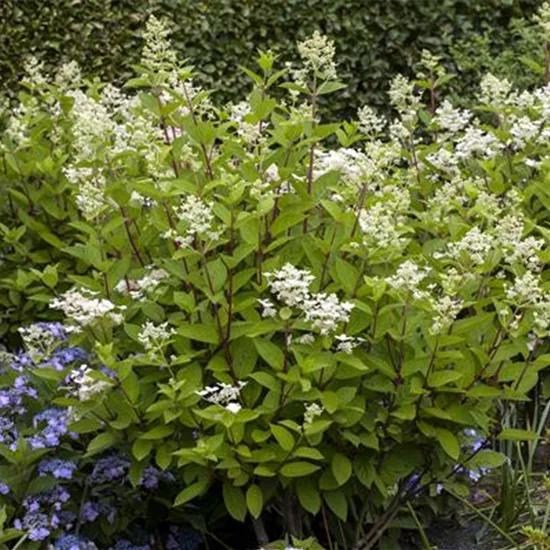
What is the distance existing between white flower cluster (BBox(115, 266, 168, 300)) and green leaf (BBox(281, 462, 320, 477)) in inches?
23.2

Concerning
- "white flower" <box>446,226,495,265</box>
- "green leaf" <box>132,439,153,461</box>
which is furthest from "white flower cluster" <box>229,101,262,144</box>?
"green leaf" <box>132,439,153,461</box>

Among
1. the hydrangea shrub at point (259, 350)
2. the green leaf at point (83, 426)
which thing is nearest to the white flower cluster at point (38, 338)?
the hydrangea shrub at point (259, 350)

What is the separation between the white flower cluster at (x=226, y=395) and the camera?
2.67 m

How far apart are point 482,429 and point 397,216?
0.63m

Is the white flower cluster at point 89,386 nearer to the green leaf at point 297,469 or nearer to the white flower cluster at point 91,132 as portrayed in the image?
the green leaf at point 297,469

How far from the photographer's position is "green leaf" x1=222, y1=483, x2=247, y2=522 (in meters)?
2.90

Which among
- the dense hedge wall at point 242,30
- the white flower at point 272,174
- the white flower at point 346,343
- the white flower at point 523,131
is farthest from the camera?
the dense hedge wall at point 242,30

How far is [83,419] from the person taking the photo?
2.94 meters

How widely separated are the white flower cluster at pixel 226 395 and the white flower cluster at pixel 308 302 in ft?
0.70

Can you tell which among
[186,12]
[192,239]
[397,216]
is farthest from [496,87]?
[186,12]

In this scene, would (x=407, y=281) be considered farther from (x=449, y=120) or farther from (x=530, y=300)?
(x=449, y=120)

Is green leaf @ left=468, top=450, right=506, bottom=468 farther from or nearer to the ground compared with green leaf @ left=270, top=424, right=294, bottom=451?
nearer to the ground

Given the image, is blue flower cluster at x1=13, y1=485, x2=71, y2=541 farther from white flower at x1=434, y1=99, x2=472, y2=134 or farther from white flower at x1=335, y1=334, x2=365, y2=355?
white flower at x1=434, y1=99, x2=472, y2=134

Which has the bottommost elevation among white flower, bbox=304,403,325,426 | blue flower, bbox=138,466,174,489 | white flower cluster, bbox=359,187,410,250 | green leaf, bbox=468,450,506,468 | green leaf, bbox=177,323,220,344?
green leaf, bbox=468,450,506,468
